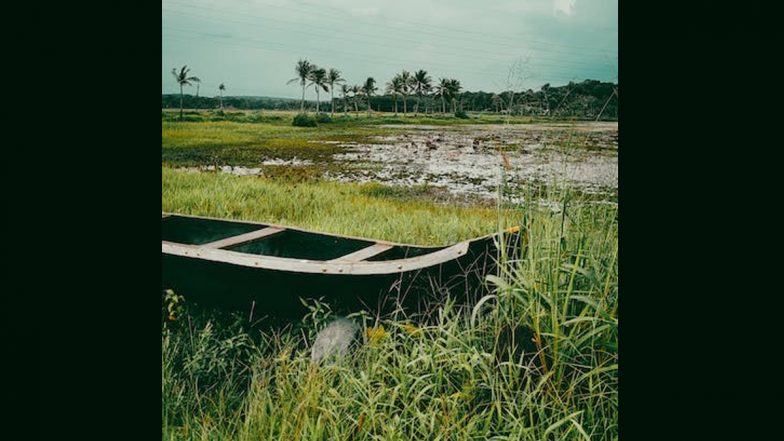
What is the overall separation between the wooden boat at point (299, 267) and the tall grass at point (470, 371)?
0.08m

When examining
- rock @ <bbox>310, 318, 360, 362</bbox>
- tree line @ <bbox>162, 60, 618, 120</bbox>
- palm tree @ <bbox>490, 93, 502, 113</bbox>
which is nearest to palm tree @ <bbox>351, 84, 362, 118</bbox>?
tree line @ <bbox>162, 60, 618, 120</bbox>

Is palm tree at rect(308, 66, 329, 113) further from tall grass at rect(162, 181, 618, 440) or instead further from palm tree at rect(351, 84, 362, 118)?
tall grass at rect(162, 181, 618, 440)

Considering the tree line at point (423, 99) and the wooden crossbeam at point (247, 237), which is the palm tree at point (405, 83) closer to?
the tree line at point (423, 99)

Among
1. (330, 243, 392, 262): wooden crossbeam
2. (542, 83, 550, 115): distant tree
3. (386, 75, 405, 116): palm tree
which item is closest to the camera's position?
(542, 83, 550, 115): distant tree

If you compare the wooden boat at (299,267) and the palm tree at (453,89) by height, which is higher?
the palm tree at (453,89)

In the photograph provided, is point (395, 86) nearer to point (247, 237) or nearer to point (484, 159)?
point (484, 159)

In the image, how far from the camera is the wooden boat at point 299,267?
202 centimetres

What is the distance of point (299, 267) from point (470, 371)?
66 cm

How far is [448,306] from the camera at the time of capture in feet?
6.47

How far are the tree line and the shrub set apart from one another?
29mm

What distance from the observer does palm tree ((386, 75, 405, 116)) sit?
2018mm

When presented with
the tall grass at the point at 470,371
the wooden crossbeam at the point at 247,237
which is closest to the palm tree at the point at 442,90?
the tall grass at the point at 470,371
